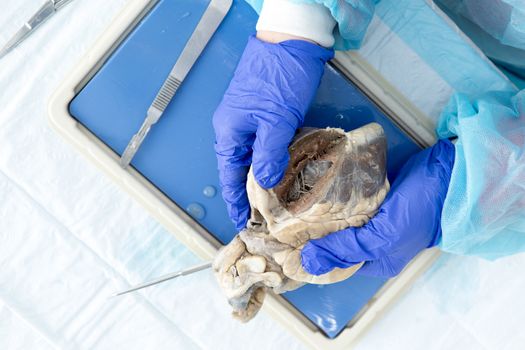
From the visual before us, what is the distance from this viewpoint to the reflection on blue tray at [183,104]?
86 cm

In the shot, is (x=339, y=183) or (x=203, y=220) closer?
(x=339, y=183)

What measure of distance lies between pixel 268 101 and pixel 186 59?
177 mm

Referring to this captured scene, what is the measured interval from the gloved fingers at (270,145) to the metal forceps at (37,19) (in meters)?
0.51

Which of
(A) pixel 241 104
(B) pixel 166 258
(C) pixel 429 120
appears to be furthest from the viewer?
(B) pixel 166 258

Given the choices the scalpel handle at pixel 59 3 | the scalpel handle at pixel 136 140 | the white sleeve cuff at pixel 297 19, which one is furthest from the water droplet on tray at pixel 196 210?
the scalpel handle at pixel 59 3

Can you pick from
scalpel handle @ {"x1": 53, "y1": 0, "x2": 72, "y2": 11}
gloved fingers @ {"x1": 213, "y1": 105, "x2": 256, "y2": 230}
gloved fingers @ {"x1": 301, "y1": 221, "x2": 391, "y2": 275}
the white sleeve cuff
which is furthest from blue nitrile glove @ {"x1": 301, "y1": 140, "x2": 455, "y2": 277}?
scalpel handle @ {"x1": 53, "y1": 0, "x2": 72, "y2": 11}

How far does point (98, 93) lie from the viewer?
2.83 ft

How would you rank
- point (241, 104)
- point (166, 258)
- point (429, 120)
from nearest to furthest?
point (241, 104) < point (429, 120) < point (166, 258)

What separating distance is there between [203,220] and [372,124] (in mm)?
327

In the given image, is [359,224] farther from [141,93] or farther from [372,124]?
[141,93]

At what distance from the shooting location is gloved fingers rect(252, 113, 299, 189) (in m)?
0.75

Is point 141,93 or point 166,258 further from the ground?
point 141,93

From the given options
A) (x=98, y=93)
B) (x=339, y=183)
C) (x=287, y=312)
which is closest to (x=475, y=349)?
(x=287, y=312)

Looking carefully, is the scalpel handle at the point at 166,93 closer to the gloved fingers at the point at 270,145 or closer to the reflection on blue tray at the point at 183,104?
the reflection on blue tray at the point at 183,104
